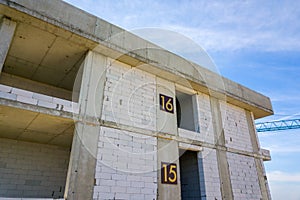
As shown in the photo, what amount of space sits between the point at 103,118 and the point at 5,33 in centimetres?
317

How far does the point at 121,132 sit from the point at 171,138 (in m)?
1.86

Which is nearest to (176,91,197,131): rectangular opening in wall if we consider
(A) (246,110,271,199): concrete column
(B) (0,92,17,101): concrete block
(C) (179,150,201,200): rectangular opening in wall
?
(C) (179,150,201,200): rectangular opening in wall

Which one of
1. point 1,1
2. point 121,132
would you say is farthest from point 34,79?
point 121,132

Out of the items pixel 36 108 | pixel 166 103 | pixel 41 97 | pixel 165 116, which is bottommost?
pixel 36 108

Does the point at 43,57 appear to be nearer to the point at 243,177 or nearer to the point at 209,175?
the point at 209,175

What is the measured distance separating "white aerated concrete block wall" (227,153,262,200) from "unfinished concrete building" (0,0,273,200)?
4 centimetres

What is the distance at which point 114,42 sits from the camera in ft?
21.2

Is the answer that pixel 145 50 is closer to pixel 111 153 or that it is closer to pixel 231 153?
pixel 111 153

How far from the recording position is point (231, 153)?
8688 millimetres

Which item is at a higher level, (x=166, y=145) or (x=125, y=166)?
(x=166, y=145)

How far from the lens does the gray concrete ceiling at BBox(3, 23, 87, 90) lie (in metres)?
5.84

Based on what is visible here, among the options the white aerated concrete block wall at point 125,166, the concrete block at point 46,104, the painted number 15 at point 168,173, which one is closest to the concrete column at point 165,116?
the white aerated concrete block wall at point 125,166

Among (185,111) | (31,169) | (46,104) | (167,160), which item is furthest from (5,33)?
(185,111)

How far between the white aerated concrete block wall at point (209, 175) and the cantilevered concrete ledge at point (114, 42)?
2.67 meters
